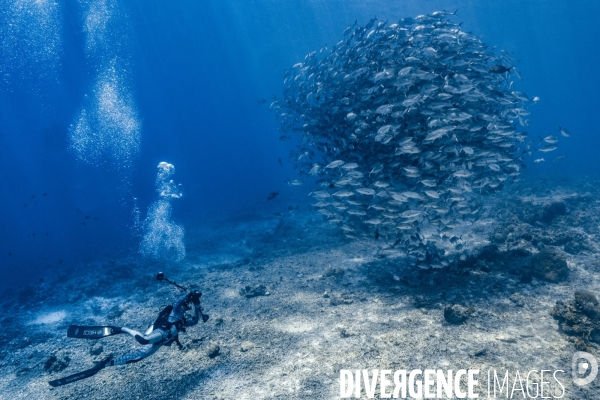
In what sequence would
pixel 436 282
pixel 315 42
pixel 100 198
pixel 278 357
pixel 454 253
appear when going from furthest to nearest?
pixel 315 42
pixel 100 198
pixel 454 253
pixel 436 282
pixel 278 357

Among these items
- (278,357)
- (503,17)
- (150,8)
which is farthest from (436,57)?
(503,17)

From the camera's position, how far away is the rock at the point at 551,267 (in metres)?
7.34

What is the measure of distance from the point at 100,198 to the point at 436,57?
209 feet

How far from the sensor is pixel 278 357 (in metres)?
5.91

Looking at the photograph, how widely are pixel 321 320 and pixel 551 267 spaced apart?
5747mm

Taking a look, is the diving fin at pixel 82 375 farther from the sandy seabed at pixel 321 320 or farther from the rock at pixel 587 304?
the rock at pixel 587 304

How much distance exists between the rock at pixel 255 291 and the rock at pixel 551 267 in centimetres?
719

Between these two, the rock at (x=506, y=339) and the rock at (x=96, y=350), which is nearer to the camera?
the rock at (x=506, y=339)

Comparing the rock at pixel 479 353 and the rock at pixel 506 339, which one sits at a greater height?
the rock at pixel 506 339

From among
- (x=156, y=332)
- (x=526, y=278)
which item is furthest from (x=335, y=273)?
(x=156, y=332)

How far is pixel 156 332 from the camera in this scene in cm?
511

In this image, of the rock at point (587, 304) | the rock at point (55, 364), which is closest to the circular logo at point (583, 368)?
the rock at point (587, 304)

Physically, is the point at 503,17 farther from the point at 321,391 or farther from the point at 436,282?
the point at 321,391

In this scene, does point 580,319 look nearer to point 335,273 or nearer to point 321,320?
point 321,320
